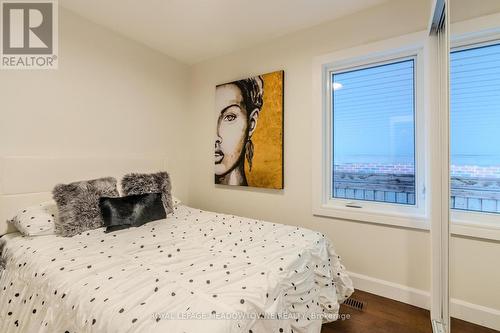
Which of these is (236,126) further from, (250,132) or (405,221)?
(405,221)

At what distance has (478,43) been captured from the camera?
151 cm

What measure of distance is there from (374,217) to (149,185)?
2148mm

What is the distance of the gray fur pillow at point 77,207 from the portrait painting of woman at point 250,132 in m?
1.43

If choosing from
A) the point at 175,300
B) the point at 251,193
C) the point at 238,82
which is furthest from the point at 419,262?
the point at 238,82

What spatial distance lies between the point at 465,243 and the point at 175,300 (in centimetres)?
191

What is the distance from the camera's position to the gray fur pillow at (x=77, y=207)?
72.3 inches

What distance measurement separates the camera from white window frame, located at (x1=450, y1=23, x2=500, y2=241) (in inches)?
58.6

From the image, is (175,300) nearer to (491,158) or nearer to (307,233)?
(307,233)

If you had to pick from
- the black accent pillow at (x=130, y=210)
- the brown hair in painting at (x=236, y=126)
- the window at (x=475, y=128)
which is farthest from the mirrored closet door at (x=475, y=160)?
the black accent pillow at (x=130, y=210)

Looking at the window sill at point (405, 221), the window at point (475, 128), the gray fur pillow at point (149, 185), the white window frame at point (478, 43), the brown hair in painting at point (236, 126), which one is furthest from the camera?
the brown hair in painting at point (236, 126)

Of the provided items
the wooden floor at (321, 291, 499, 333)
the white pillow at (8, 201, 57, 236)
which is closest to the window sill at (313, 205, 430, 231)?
the wooden floor at (321, 291, 499, 333)

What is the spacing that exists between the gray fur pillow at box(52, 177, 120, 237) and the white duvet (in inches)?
3.1

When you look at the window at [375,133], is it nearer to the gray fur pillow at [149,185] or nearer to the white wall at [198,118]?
the white wall at [198,118]

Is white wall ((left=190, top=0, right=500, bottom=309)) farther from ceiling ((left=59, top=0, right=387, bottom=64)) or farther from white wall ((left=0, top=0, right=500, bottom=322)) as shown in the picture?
ceiling ((left=59, top=0, right=387, bottom=64))
